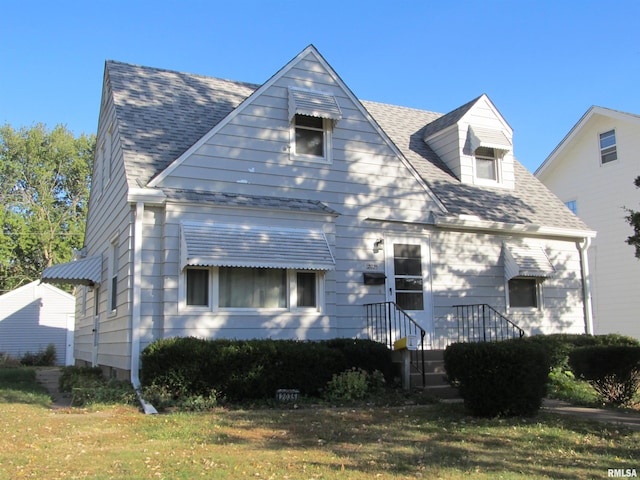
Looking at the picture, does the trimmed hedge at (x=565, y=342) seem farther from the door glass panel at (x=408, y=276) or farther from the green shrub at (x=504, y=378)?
the green shrub at (x=504, y=378)

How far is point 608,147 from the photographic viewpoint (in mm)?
21172

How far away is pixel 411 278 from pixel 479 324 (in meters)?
2.08

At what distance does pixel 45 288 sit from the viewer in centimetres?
2931

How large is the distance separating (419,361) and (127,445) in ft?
20.8

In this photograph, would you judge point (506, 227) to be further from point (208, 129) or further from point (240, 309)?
point (208, 129)

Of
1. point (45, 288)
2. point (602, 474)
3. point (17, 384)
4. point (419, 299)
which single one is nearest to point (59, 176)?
point (45, 288)

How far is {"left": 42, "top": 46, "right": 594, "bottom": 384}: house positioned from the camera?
34.9 ft

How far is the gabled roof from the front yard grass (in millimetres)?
15294

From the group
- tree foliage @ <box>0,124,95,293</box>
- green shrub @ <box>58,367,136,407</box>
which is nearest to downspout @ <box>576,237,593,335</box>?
green shrub @ <box>58,367,136,407</box>

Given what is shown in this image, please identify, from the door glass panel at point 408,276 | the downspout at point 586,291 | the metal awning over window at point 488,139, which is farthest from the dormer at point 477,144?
the door glass panel at point 408,276

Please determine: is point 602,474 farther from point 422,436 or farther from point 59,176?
point 59,176

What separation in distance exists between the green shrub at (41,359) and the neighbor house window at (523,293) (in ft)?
69.9

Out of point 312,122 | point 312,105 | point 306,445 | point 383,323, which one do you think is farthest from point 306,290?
point 306,445

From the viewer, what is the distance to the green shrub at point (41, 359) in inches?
1063
